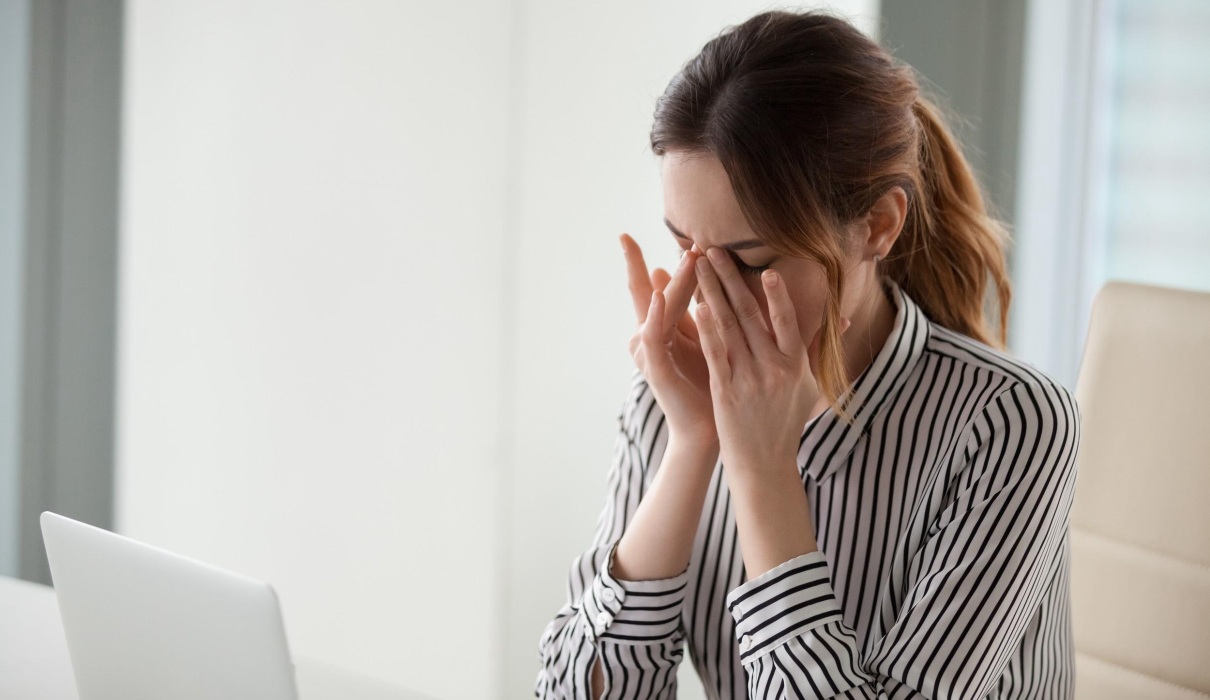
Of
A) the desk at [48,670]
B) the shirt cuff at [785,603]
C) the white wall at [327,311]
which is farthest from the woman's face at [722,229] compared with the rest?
the white wall at [327,311]

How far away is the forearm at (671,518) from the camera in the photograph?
1.03 meters

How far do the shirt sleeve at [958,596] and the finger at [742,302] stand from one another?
0.20 metres

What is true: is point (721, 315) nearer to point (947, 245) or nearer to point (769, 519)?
point (769, 519)

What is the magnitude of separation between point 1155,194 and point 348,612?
5.79ft

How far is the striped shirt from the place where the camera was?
36.1 inches

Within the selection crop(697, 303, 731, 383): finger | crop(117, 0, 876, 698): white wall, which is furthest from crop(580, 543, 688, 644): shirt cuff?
crop(117, 0, 876, 698): white wall

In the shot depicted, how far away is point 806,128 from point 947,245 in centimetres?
31

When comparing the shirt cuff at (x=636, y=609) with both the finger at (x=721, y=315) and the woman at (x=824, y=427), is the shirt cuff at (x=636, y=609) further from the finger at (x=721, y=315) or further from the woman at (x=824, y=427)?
the finger at (x=721, y=315)

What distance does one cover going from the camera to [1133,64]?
5.45 feet

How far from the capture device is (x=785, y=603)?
920 mm

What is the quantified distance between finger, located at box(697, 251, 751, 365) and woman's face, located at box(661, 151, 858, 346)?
2 centimetres

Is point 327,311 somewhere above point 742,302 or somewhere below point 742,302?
below

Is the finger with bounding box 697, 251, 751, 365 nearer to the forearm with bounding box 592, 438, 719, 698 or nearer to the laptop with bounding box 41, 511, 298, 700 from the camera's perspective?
the forearm with bounding box 592, 438, 719, 698

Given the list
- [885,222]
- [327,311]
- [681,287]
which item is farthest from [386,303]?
[885,222]
